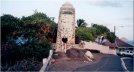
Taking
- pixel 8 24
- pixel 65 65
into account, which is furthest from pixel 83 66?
pixel 8 24

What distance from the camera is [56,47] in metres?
44.8

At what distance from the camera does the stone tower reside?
44125 mm

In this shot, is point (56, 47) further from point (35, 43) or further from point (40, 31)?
point (35, 43)

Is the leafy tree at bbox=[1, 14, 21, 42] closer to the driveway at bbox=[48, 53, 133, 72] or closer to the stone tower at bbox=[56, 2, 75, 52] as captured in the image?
the stone tower at bbox=[56, 2, 75, 52]

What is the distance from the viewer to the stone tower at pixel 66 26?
145 ft

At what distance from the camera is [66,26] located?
44.1m

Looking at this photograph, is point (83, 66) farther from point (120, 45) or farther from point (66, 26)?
point (120, 45)

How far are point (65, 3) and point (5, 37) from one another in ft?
33.8

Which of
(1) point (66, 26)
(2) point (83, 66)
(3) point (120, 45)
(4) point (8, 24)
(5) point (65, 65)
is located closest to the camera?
(5) point (65, 65)

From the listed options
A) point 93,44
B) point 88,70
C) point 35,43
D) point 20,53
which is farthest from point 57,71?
point 93,44

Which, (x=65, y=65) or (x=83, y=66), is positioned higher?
(x=65, y=65)

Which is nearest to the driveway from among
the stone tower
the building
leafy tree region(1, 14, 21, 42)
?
the stone tower

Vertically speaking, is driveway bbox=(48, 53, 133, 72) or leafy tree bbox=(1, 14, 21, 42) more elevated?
leafy tree bbox=(1, 14, 21, 42)

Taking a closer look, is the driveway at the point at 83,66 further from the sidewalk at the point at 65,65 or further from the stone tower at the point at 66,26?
the stone tower at the point at 66,26
